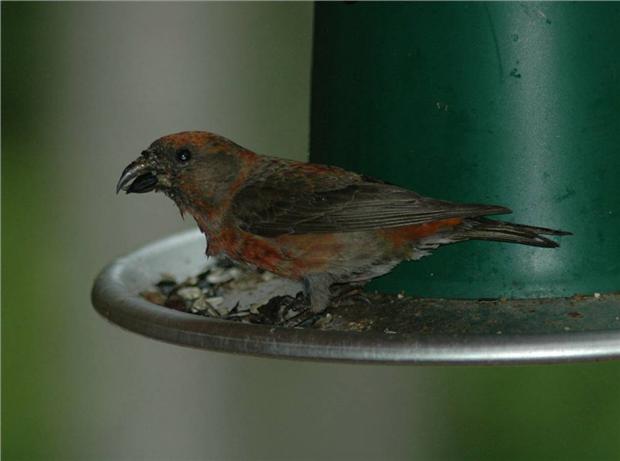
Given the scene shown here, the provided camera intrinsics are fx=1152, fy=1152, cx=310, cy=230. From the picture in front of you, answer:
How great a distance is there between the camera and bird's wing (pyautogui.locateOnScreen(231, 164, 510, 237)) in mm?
4434

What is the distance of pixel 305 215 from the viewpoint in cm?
479

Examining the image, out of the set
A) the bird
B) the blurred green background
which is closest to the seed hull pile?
the bird

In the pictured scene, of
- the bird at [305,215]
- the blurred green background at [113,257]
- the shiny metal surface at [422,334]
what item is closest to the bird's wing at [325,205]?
the bird at [305,215]

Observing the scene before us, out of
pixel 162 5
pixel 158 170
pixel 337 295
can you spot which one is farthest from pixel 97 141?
pixel 337 295

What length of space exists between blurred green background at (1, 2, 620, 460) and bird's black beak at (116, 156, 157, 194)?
309cm

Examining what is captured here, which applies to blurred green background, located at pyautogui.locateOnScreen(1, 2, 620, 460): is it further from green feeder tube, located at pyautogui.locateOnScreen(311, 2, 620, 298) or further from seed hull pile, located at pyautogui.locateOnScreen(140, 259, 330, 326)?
green feeder tube, located at pyautogui.locateOnScreen(311, 2, 620, 298)

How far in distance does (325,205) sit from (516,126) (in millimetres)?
860

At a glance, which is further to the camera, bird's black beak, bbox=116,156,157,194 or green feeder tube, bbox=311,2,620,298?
bird's black beak, bbox=116,156,157,194

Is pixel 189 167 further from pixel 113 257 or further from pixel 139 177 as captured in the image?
pixel 113 257

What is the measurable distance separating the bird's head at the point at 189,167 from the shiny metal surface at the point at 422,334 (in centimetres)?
44

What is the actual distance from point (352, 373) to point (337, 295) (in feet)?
18.1

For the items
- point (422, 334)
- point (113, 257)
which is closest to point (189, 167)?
point (422, 334)

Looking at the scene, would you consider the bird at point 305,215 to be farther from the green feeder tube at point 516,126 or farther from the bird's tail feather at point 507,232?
the green feeder tube at point 516,126

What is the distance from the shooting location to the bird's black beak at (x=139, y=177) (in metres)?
4.87
